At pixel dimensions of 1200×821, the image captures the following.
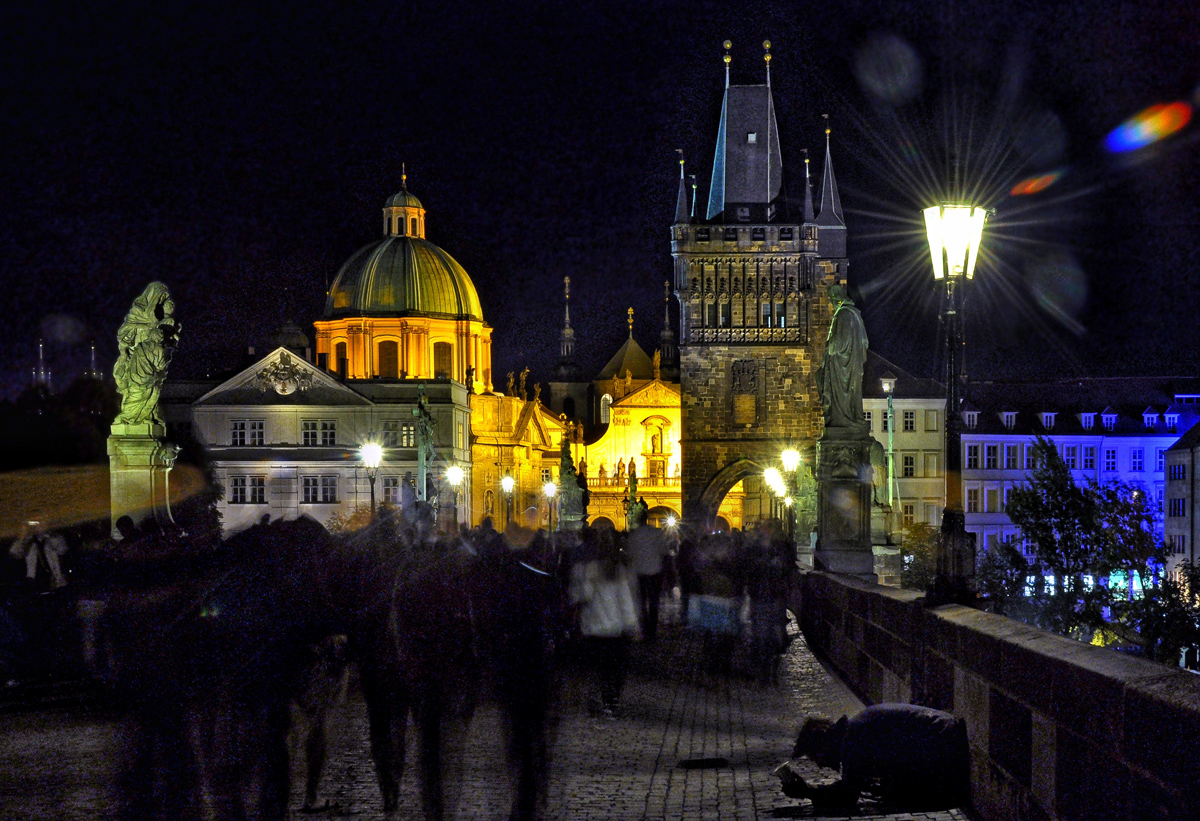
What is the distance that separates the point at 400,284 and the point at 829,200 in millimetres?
26035

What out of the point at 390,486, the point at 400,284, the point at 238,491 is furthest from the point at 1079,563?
the point at 400,284

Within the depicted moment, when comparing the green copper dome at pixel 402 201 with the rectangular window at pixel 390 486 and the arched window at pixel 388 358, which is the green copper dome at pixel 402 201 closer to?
the arched window at pixel 388 358

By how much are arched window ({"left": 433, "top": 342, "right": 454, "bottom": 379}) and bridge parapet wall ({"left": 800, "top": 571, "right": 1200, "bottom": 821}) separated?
7863 cm

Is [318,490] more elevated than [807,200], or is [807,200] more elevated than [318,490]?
[807,200]

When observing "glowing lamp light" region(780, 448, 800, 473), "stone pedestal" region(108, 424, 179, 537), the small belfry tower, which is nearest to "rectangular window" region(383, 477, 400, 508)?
the small belfry tower

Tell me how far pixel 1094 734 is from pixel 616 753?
4.99 m

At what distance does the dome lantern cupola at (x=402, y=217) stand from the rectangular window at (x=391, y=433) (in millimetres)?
21147

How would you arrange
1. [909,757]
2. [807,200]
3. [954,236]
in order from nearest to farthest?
[909,757] → [954,236] → [807,200]

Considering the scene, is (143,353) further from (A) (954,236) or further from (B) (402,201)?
(B) (402,201)

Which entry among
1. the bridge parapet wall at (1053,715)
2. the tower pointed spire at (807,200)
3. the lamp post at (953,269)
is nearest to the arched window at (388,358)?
the tower pointed spire at (807,200)

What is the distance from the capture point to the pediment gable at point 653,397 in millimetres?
101125

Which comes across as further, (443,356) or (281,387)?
(443,356)

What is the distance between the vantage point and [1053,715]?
612 cm

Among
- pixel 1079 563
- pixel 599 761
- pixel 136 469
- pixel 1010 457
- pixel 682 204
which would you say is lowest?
pixel 1079 563
